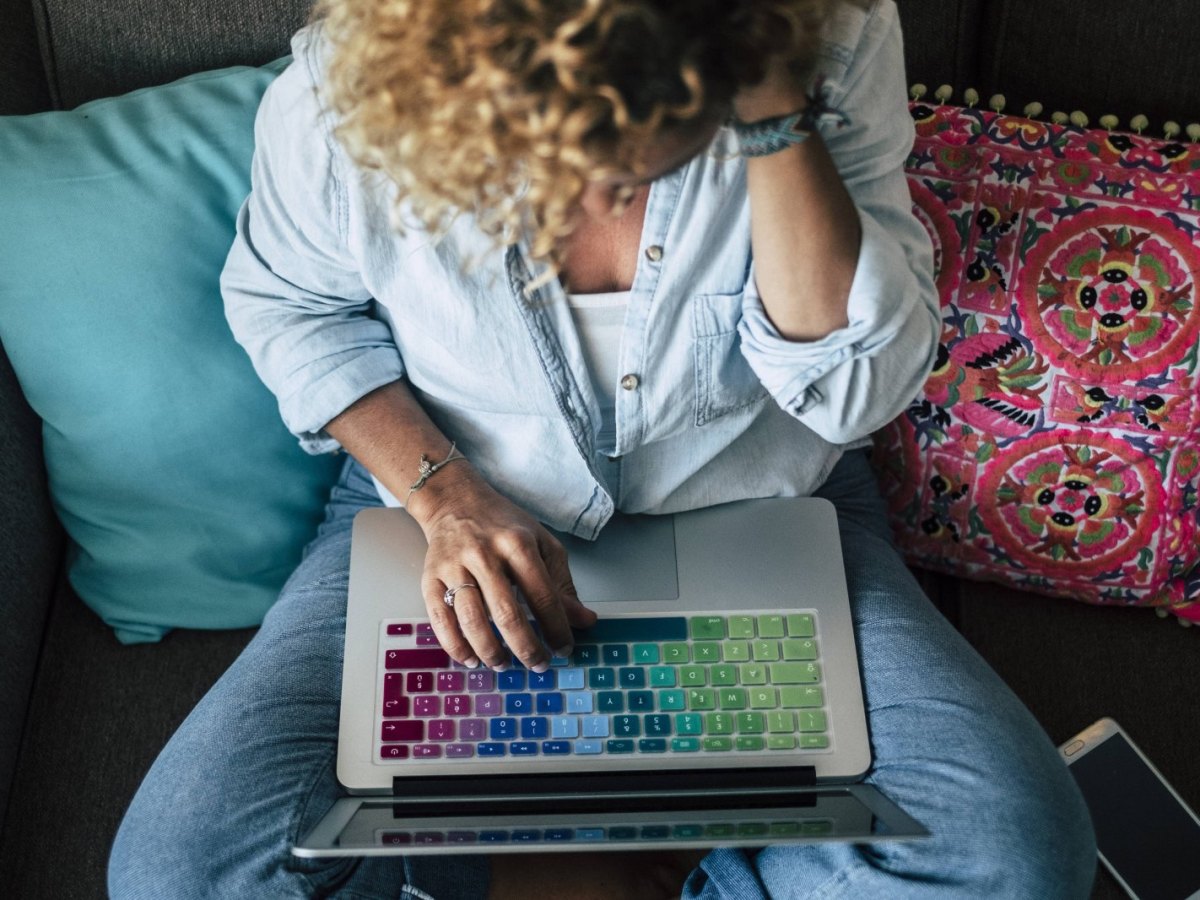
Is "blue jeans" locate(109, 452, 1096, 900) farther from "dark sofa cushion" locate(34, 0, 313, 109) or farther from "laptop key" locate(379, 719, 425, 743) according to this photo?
"dark sofa cushion" locate(34, 0, 313, 109)

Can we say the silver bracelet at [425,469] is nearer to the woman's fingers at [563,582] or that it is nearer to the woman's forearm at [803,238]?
the woman's fingers at [563,582]

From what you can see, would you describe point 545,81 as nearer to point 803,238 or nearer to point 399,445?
point 803,238

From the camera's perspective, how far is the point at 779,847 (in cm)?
100

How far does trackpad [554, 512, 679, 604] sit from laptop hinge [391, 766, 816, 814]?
6.4 inches

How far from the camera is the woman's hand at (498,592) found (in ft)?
3.11

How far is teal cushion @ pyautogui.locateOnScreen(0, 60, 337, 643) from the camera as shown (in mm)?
1109

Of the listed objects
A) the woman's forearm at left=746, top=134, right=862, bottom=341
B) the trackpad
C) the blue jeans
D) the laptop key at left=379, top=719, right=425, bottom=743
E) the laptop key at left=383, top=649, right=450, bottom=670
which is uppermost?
the woman's forearm at left=746, top=134, right=862, bottom=341

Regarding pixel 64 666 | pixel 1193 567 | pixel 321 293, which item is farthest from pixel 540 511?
pixel 1193 567

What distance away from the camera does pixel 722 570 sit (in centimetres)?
104

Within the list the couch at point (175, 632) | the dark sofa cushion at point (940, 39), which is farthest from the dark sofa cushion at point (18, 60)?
the dark sofa cushion at point (940, 39)

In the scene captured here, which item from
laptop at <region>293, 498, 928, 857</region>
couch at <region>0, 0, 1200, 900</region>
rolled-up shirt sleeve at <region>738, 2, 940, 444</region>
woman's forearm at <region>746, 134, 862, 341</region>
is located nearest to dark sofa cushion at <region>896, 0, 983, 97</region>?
couch at <region>0, 0, 1200, 900</region>

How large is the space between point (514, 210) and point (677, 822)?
0.48m

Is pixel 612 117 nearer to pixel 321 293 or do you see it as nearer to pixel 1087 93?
pixel 321 293

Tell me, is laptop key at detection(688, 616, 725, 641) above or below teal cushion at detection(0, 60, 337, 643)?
below
